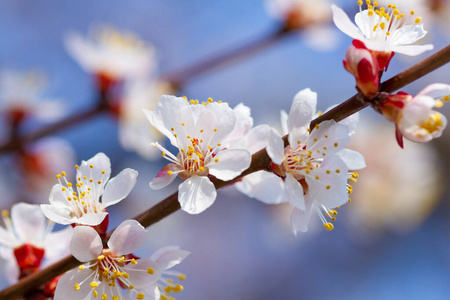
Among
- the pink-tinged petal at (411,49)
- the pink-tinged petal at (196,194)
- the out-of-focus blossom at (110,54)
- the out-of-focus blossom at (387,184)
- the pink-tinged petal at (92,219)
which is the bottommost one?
the out-of-focus blossom at (387,184)

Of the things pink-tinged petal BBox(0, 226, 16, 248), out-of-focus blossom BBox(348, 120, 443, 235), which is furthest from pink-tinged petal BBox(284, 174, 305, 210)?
out-of-focus blossom BBox(348, 120, 443, 235)

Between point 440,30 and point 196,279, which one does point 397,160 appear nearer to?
point 440,30

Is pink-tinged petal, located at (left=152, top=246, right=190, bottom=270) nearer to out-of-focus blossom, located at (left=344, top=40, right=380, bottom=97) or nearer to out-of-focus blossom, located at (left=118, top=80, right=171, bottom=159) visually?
out-of-focus blossom, located at (left=344, top=40, right=380, bottom=97)

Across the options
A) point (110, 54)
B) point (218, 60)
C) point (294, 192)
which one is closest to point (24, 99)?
point (110, 54)

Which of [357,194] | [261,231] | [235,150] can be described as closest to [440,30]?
[357,194]

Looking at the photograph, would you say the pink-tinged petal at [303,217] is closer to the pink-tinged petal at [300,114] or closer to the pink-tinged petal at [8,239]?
the pink-tinged petal at [300,114]

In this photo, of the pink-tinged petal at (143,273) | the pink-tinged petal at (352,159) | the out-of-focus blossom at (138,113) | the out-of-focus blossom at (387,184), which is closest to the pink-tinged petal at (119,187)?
the pink-tinged petal at (143,273)

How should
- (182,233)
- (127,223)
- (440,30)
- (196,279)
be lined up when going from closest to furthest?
1. (127,223)
2. (440,30)
3. (182,233)
4. (196,279)
